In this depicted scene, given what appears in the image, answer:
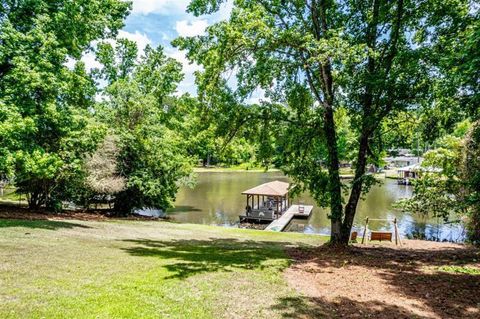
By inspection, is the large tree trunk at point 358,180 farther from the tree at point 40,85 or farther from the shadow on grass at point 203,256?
the tree at point 40,85

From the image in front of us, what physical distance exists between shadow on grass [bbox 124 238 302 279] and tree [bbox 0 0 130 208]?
18.7 feet

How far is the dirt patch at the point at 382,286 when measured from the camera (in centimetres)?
659

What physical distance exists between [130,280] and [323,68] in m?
9.51

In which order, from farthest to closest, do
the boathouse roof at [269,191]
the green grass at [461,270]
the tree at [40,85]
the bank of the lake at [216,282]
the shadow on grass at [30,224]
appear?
the boathouse roof at [269,191] < the shadow on grass at [30,224] < the tree at [40,85] < the green grass at [461,270] < the bank of the lake at [216,282]

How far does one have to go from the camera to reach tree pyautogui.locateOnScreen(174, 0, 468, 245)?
1073 centimetres

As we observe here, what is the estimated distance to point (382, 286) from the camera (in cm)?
816

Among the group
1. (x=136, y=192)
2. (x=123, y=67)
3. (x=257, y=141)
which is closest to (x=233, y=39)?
(x=257, y=141)

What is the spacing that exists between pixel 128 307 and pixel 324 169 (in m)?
10.8

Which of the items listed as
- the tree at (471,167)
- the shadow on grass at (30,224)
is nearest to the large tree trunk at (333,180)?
the tree at (471,167)

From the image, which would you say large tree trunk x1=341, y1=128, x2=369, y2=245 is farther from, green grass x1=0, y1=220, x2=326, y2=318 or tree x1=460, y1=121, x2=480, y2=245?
tree x1=460, y1=121, x2=480, y2=245

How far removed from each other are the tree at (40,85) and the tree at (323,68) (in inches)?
242

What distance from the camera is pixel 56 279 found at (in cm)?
720

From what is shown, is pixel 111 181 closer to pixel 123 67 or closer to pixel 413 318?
pixel 123 67

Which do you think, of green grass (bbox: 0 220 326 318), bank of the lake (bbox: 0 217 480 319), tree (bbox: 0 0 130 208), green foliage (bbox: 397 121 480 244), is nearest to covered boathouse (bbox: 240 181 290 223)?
green foliage (bbox: 397 121 480 244)
